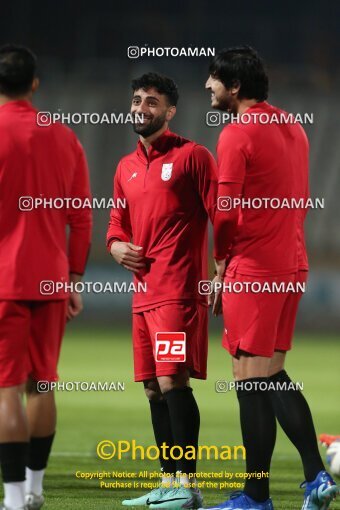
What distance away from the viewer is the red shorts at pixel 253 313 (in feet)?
13.5

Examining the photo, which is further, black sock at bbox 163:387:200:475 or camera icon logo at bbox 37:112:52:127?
black sock at bbox 163:387:200:475

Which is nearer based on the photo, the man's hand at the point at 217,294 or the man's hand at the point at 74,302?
the man's hand at the point at 74,302

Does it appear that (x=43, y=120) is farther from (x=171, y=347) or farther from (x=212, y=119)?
(x=212, y=119)

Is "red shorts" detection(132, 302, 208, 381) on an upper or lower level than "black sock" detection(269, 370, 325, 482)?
upper

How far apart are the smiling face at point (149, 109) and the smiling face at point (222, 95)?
0.45 meters

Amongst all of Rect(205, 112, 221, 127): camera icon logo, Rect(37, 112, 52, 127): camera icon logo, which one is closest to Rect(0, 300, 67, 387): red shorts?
Rect(37, 112, 52, 127): camera icon logo

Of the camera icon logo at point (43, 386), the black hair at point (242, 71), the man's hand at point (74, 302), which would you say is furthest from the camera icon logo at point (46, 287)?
the black hair at point (242, 71)

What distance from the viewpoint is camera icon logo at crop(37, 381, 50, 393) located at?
3832 mm

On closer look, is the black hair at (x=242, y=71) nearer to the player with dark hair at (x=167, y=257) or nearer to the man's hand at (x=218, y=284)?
the player with dark hair at (x=167, y=257)

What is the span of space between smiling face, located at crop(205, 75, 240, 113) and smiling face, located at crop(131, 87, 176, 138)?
0.45 meters

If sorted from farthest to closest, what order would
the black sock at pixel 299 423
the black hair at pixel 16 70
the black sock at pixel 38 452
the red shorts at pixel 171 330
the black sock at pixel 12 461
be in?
the red shorts at pixel 171 330
the black sock at pixel 299 423
the black sock at pixel 38 452
the black hair at pixel 16 70
the black sock at pixel 12 461

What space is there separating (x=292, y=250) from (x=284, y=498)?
3.92 feet

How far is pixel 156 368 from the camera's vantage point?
4520 mm

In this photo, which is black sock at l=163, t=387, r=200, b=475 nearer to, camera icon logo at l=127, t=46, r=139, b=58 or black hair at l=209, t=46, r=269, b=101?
black hair at l=209, t=46, r=269, b=101
